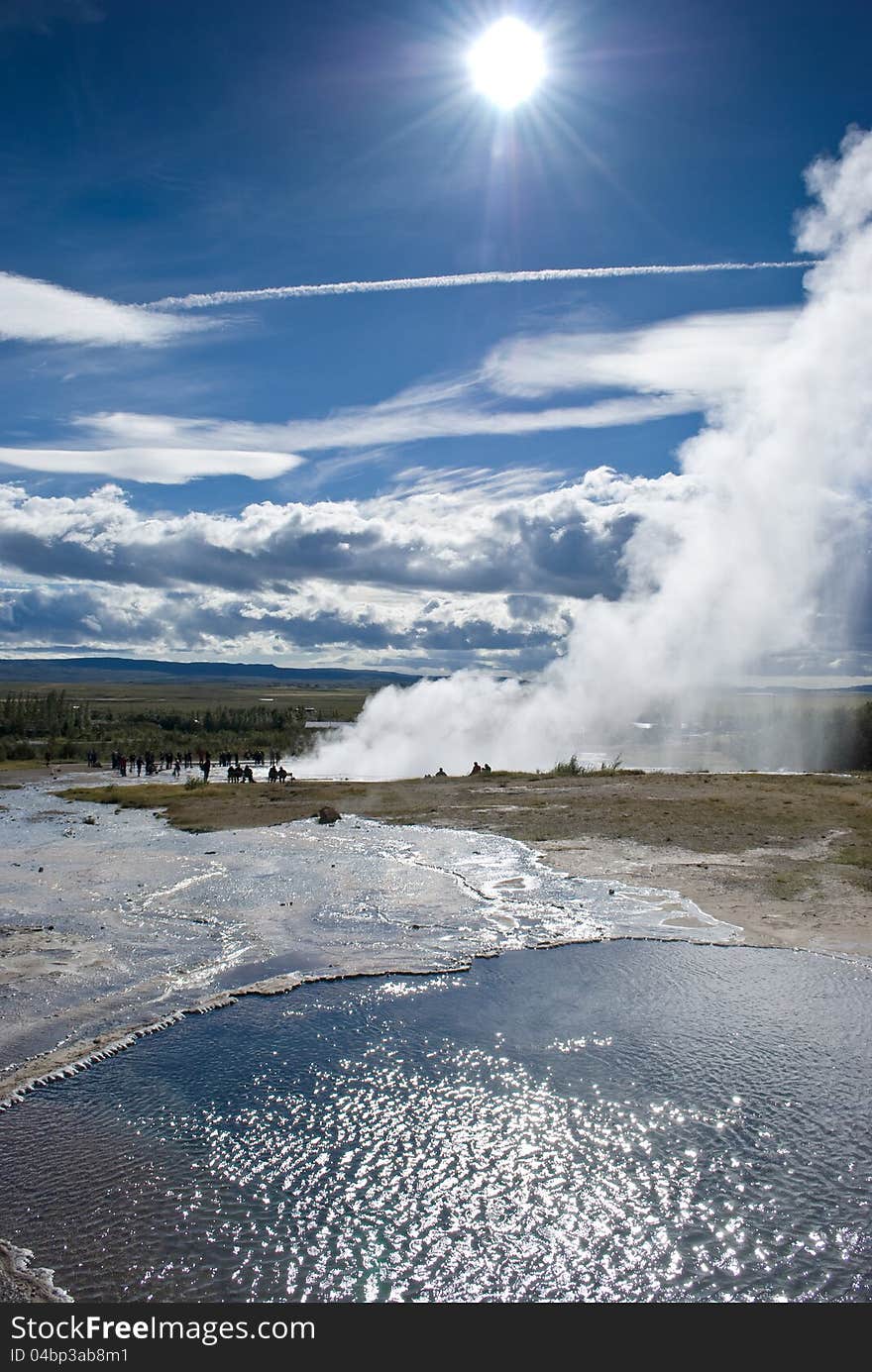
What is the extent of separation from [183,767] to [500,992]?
50.0m

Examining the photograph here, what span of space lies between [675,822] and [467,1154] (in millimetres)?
20875

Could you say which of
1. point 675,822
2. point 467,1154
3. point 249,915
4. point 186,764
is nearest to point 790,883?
point 675,822

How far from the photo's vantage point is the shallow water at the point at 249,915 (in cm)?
1341

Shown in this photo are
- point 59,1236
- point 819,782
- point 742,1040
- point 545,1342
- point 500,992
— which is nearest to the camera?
point 545,1342

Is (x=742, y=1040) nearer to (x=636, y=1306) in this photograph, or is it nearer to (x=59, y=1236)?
(x=636, y=1306)

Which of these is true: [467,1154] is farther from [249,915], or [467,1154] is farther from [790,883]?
[790,883]

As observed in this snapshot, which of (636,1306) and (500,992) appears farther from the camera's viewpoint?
(500,992)

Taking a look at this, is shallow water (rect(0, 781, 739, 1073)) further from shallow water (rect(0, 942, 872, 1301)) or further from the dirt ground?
shallow water (rect(0, 942, 872, 1301))

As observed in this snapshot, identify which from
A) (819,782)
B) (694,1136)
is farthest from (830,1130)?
(819,782)

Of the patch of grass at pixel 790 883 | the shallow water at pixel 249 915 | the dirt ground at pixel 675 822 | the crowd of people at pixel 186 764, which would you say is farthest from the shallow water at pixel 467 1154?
the crowd of people at pixel 186 764

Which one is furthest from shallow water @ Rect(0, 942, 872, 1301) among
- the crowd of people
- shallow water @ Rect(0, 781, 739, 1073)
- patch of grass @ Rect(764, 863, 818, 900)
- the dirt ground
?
the crowd of people

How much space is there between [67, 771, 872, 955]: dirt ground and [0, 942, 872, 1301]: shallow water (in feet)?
18.2

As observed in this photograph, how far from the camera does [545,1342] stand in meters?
6.30

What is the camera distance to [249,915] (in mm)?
17859
